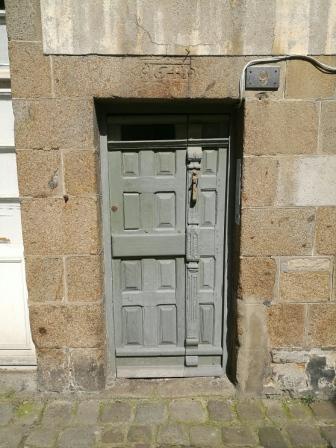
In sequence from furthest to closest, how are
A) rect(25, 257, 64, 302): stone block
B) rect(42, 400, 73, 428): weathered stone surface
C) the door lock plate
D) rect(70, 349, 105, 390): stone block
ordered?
rect(70, 349, 105, 390): stone block
rect(25, 257, 64, 302): stone block
rect(42, 400, 73, 428): weathered stone surface
the door lock plate

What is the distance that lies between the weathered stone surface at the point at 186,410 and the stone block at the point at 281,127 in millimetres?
2046

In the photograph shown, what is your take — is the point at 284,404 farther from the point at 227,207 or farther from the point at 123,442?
the point at 227,207

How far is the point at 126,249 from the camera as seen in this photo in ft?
9.98

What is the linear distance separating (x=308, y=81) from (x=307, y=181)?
0.73 metres

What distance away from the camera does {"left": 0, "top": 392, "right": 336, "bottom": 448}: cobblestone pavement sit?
2559 mm

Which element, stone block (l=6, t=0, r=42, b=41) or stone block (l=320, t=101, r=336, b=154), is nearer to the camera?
stone block (l=6, t=0, r=42, b=41)

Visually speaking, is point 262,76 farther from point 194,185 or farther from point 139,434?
point 139,434

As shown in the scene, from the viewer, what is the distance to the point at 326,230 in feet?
9.28

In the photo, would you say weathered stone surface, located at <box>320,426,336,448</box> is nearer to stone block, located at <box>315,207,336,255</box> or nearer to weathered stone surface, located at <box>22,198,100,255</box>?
stone block, located at <box>315,207,336,255</box>

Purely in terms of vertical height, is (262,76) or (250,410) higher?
(262,76)

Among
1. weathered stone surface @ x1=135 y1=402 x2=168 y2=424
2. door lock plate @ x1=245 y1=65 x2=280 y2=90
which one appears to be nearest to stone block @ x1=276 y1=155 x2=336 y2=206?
door lock plate @ x1=245 y1=65 x2=280 y2=90

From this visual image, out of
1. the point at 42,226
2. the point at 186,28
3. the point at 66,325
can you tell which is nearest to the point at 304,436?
the point at 66,325

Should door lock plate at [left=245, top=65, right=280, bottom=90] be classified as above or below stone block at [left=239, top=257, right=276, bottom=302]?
above

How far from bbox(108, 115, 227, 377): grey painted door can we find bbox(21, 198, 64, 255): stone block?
1.49ft
